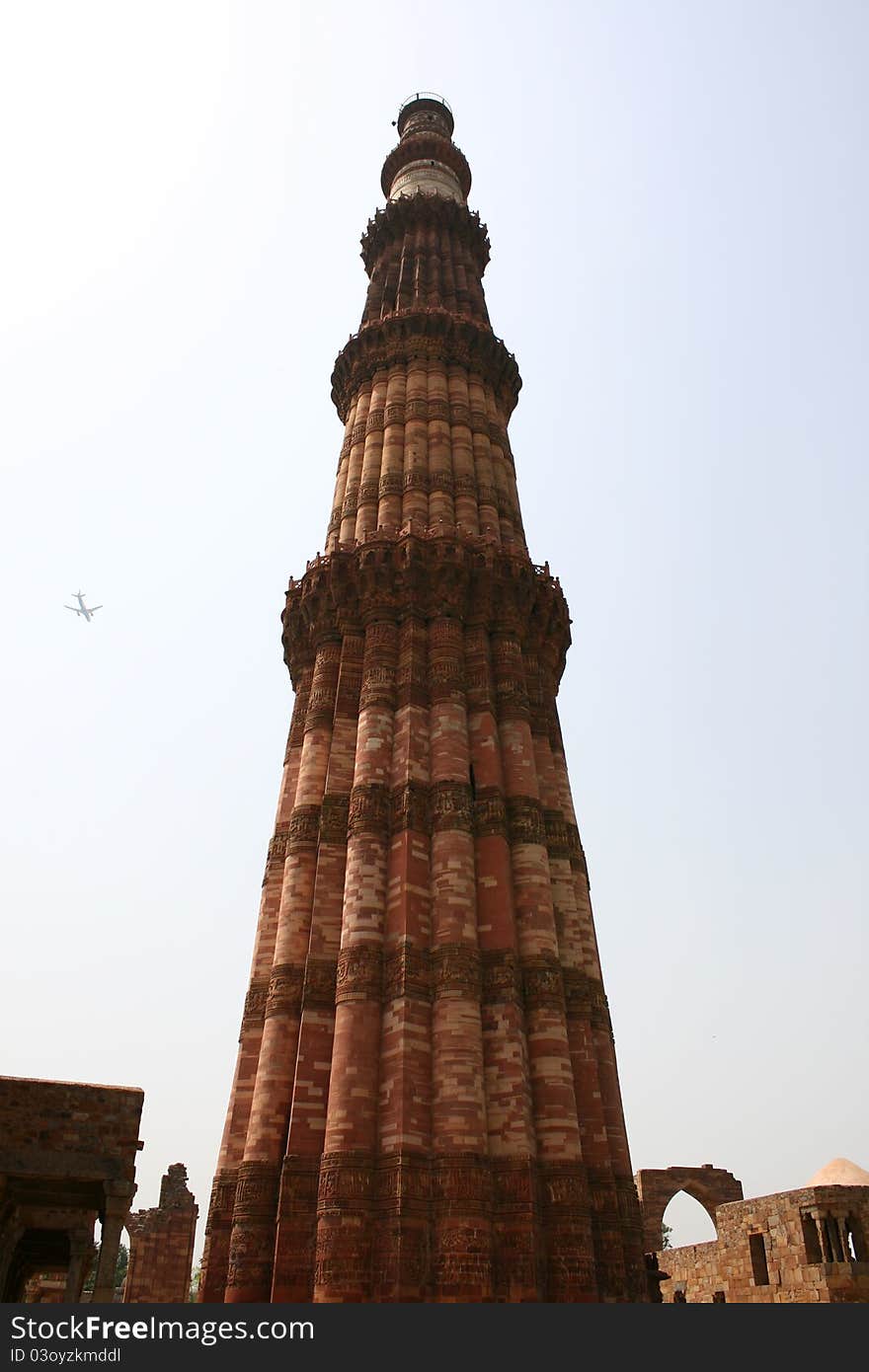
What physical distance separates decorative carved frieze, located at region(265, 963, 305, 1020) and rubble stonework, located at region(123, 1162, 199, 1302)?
1387 centimetres

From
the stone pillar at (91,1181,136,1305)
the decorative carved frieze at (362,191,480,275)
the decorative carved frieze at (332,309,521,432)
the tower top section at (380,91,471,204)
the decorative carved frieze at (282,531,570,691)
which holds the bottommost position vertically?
the stone pillar at (91,1181,136,1305)

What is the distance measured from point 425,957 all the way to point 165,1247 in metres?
16.8

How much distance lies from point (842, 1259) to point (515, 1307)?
641 inches

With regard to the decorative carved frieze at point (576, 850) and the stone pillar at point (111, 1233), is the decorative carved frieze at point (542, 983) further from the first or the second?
the stone pillar at point (111, 1233)

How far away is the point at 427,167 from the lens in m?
33.2

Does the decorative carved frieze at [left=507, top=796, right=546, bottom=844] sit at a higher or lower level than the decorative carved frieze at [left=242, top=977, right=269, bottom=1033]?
higher

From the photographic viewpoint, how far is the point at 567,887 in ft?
57.2

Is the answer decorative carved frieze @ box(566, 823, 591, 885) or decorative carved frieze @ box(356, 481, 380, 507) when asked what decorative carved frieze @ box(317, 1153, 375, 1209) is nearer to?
decorative carved frieze @ box(566, 823, 591, 885)

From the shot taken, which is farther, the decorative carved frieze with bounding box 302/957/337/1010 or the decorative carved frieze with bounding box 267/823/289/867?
the decorative carved frieze with bounding box 267/823/289/867

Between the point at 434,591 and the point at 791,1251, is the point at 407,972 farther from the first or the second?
the point at 791,1251

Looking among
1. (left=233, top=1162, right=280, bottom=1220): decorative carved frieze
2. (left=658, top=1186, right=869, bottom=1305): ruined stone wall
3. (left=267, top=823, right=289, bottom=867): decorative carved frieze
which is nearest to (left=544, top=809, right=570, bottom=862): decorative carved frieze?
(left=267, top=823, right=289, bottom=867): decorative carved frieze

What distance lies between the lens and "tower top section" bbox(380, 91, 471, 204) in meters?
32.7

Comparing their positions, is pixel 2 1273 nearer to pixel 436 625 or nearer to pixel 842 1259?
pixel 436 625

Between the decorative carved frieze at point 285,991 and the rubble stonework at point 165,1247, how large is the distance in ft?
45.5
